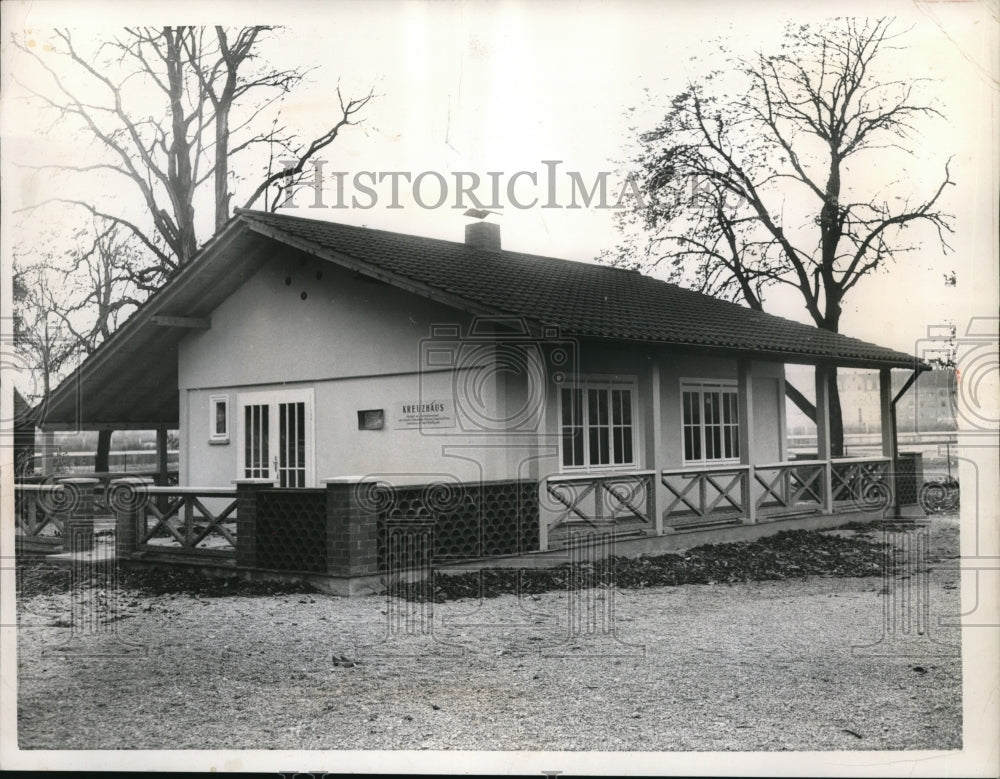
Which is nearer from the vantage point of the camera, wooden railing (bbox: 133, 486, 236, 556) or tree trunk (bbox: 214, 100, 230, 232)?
tree trunk (bbox: 214, 100, 230, 232)

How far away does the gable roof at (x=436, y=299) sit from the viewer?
390 inches

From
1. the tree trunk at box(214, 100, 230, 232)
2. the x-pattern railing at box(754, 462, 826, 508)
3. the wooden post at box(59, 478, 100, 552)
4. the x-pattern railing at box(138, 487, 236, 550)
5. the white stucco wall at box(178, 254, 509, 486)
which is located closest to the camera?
the tree trunk at box(214, 100, 230, 232)

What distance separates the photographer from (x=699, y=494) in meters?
13.0

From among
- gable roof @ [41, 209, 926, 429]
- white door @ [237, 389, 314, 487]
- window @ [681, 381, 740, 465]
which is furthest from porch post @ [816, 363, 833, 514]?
white door @ [237, 389, 314, 487]

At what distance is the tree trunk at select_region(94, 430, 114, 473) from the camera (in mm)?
15250

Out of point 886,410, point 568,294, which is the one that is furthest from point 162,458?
point 886,410

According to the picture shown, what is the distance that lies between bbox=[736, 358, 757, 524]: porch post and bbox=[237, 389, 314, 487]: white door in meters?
6.05

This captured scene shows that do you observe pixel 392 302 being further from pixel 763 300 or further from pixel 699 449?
pixel 763 300

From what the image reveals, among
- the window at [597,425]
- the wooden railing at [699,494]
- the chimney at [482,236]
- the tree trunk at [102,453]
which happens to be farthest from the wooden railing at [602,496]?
the tree trunk at [102,453]

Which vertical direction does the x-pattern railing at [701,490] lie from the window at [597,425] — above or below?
below

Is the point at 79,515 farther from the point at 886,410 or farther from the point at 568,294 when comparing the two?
the point at 886,410

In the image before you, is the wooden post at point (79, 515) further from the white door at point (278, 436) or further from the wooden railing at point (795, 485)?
the wooden railing at point (795, 485)

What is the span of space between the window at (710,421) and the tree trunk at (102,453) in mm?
9549

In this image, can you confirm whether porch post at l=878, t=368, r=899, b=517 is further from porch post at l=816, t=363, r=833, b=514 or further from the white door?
the white door
